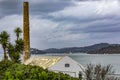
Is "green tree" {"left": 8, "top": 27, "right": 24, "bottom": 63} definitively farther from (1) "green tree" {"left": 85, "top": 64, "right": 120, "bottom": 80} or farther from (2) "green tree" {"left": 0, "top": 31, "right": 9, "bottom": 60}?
(1) "green tree" {"left": 85, "top": 64, "right": 120, "bottom": 80}

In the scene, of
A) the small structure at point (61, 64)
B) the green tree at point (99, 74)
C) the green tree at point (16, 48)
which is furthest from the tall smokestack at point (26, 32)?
the green tree at point (99, 74)

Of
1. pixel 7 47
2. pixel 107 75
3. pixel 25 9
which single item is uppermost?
pixel 25 9

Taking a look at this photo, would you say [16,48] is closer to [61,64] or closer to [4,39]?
[4,39]

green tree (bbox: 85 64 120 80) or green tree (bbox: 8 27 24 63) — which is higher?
green tree (bbox: 8 27 24 63)

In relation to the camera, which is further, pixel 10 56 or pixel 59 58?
pixel 10 56

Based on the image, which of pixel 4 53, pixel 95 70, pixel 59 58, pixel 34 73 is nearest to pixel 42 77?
pixel 34 73

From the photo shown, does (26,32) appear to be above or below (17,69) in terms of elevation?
above

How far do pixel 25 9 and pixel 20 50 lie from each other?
577 centimetres

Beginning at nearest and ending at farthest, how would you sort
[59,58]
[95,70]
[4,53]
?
[95,70] → [59,58] → [4,53]

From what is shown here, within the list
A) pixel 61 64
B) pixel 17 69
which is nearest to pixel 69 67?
pixel 61 64

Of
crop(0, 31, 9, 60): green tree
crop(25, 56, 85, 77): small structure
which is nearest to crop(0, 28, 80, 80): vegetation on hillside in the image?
crop(0, 31, 9, 60): green tree

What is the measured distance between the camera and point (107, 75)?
28188mm

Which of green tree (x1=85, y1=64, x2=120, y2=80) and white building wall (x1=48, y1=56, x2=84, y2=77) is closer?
green tree (x1=85, y1=64, x2=120, y2=80)

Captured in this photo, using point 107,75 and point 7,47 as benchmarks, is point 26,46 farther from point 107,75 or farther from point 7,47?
point 107,75
